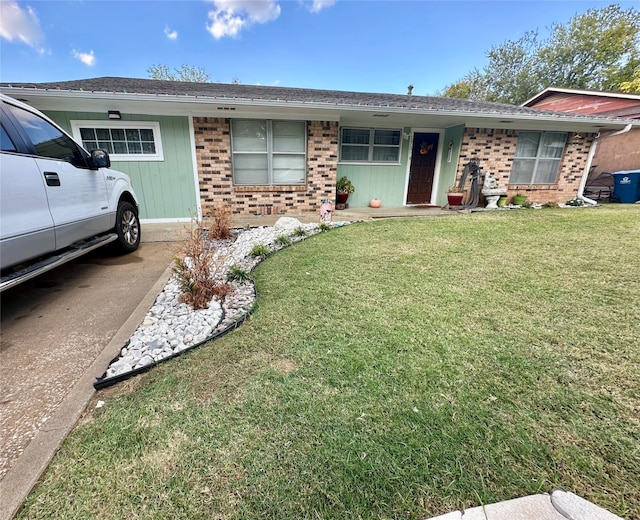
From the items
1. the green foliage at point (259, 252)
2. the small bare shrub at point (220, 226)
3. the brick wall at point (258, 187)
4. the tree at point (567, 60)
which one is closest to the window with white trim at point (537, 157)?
the brick wall at point (258, 187)

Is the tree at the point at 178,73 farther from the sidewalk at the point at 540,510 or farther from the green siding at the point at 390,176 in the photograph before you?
the sidewalk at the point at 540,510

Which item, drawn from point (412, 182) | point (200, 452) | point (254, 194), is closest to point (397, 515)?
point (200, 452)

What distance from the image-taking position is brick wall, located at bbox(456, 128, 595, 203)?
8.55 meters

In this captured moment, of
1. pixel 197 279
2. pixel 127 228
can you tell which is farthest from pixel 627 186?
pixel 127 228

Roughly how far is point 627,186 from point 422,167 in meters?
6.82

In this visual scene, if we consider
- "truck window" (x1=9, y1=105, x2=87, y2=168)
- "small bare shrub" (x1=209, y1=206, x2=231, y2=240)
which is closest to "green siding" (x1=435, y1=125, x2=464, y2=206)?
"small bare shrub" (x1=209, y1=206, x2=231, y2=240)

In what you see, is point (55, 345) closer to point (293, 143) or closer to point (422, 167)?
point (293, 143)

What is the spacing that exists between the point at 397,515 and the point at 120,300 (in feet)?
10.3

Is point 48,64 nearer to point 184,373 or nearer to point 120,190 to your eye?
point 120,190

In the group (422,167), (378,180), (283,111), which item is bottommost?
Answer: (378,180)

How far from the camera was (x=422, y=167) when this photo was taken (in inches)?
370

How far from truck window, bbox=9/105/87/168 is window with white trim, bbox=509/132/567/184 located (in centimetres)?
1053

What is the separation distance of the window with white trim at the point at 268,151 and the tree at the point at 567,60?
26.2 metres

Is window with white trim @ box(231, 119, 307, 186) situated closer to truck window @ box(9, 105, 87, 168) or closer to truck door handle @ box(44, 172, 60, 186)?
truck window @ box(9, 105, 87, 168)
